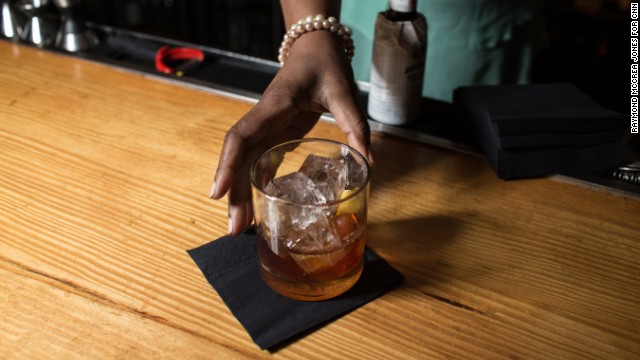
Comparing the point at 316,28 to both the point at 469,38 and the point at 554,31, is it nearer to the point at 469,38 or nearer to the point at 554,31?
the point at 469,38

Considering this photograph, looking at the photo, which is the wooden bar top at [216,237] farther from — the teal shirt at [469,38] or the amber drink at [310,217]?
the teal shirt at [469,38]

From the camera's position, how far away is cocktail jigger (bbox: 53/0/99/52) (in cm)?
142

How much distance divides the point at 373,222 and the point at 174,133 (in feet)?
1.49

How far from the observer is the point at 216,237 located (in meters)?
0.89

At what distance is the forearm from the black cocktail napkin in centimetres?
47

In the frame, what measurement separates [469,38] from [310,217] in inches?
45.1

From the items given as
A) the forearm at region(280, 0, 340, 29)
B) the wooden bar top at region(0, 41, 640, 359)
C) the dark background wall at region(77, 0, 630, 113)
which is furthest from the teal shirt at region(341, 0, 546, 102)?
the dark background wall at region(77, 0, 630, 113)

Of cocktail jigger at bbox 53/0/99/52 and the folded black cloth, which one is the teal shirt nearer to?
the folded black cloth

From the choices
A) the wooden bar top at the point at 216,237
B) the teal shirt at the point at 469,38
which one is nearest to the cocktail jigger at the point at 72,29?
the wooden bar top at the point at 216,237

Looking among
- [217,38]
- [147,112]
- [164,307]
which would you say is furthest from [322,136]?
[217,38]

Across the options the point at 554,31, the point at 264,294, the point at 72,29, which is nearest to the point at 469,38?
the point at 72,29

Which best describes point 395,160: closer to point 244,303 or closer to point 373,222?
point 373,222

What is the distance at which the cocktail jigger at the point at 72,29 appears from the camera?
1423mm

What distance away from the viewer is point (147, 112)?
4.00 feet
